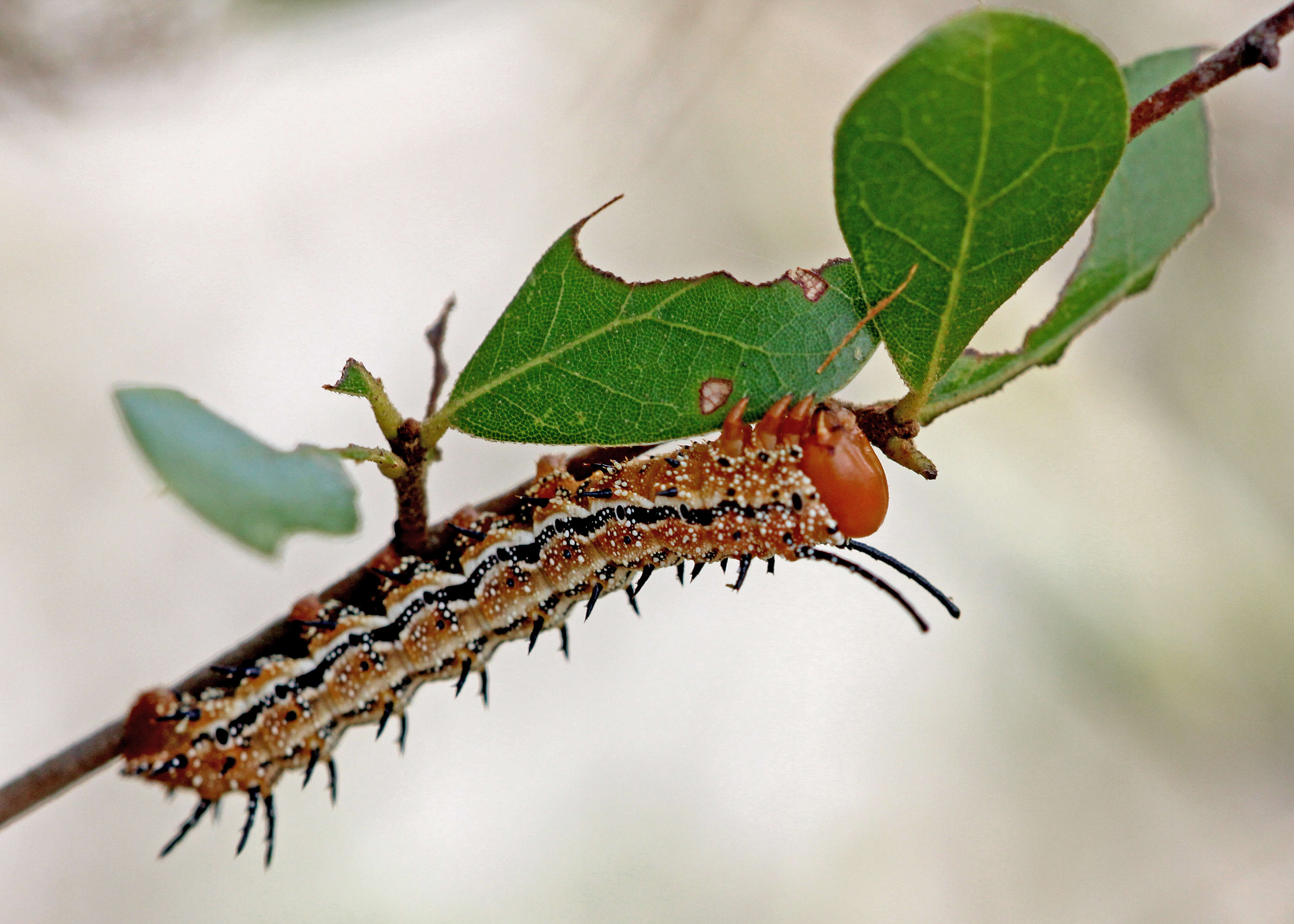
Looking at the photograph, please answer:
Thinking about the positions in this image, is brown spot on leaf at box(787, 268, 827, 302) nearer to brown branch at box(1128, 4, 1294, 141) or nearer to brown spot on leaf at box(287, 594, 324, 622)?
brown branch at box(1128, 4, 1294, 141)

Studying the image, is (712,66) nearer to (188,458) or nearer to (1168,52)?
(1168,52)

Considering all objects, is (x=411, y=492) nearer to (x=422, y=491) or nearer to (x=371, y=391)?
(x=422, y=491)

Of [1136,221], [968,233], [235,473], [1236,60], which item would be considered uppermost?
[1136,221]

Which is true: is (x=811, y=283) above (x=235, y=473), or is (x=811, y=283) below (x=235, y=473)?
above

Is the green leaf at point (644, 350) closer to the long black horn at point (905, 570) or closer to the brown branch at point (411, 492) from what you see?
the brown branch at point (411, 492)

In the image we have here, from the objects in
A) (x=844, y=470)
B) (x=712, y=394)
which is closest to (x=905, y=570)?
(x=844, y=470)

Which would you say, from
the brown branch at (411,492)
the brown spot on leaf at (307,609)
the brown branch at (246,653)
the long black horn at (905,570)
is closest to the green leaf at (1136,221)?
the long black horn at (905,570)

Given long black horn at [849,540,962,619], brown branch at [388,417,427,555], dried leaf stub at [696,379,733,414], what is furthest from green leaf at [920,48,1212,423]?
brown branch at [388,417,427,555]

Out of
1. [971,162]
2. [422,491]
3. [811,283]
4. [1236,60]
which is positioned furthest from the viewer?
[422,491]
